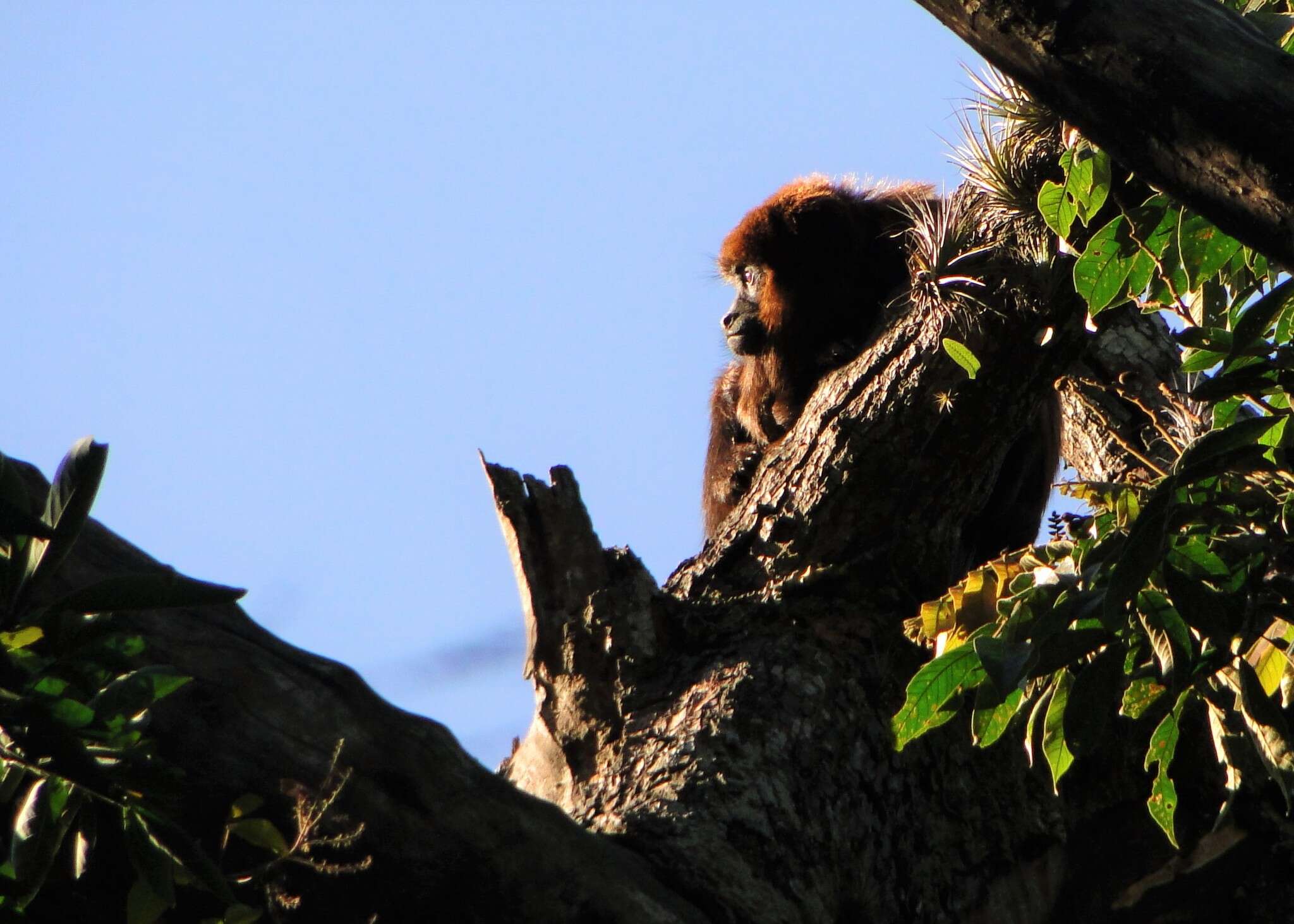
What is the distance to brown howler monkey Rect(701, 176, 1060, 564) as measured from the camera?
17.4 feet

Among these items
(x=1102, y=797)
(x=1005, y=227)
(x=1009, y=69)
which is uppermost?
(x=1005, y=227)

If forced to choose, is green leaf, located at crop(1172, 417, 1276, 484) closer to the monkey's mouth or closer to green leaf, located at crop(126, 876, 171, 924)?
green leaf, located at crop(126, 876, 171, 924)

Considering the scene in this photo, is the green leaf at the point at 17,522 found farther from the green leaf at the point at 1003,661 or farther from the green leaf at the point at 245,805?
the green leaf at the point at 1003,661

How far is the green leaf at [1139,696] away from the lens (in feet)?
7.67

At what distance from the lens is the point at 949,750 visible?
3.25m

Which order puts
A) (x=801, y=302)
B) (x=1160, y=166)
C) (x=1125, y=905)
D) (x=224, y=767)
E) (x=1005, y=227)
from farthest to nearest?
(x=801, y=302) → (x=1005, y=227) → (x=1125, y=905) → (x=224, y=767) → (x=1160, y=166)

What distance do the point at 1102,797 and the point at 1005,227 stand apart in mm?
1511

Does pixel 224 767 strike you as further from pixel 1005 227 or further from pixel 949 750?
pixel 1005 227

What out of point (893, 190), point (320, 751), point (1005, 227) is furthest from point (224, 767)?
point (893, 190)

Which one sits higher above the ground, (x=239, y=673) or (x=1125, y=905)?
(x=239, y=673)

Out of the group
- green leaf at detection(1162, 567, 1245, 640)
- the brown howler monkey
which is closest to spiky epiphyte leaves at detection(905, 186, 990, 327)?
the brown howler monkey

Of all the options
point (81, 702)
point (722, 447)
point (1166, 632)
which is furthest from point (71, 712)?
point (722, 447)

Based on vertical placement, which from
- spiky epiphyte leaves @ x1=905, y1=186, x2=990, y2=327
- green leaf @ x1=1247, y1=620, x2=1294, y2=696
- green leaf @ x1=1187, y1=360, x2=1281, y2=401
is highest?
spiky epiphyte leaves @ x1=905, y1=186, x2=990, y2=327

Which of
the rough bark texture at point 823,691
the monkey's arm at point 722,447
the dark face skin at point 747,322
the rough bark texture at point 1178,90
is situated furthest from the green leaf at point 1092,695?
the dark face skin at point 747,322
